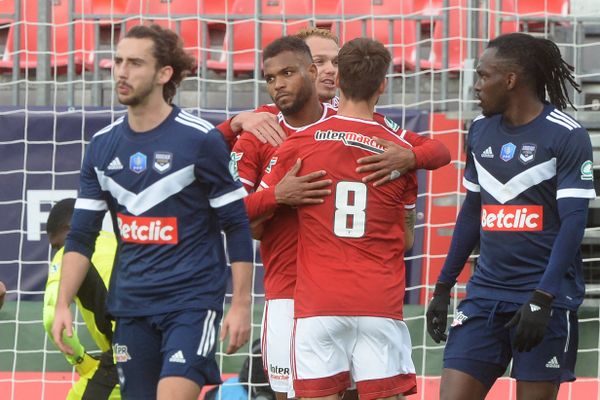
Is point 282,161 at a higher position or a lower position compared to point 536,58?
lower

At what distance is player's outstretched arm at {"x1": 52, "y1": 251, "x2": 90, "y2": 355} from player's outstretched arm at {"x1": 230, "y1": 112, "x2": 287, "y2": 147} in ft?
3.44

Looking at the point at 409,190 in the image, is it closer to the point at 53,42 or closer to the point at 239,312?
the point at 239,312

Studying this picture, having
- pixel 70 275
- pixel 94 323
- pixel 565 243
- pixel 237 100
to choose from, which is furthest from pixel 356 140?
pixel 237 100

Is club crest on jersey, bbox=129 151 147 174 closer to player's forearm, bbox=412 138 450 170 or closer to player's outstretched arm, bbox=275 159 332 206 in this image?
player's outstretched arm, bbox=275 159 332 206

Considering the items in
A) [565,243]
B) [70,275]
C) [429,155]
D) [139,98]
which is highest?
[139,98]

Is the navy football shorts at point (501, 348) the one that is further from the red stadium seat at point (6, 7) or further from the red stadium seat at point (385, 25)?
the red stadium seat at point (6, 7)

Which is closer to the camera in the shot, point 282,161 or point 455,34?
point 282,161

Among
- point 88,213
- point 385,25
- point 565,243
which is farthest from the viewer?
point 385,25

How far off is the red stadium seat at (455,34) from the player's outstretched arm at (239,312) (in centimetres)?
469

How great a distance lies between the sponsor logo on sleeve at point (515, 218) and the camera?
18.2ft

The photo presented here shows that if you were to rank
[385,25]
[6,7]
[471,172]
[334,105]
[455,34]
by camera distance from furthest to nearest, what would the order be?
[6,7] < [385,25] < [455,34] < [334,105] < [471,172]

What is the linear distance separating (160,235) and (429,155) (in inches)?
46.7

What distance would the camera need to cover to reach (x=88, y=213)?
207 inches

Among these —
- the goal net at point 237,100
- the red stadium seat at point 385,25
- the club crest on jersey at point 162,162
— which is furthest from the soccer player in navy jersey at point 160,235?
the red stadium seat at point 385,25
